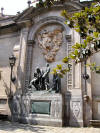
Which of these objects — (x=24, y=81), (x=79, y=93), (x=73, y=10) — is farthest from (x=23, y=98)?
(x=73, y=10)

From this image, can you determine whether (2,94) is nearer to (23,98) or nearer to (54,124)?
(23,98)

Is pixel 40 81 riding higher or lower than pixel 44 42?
lower

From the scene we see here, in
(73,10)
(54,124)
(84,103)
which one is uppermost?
(73,10)

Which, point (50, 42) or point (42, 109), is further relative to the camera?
point (50, 42)

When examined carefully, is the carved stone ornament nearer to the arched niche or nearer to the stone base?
the arched niche

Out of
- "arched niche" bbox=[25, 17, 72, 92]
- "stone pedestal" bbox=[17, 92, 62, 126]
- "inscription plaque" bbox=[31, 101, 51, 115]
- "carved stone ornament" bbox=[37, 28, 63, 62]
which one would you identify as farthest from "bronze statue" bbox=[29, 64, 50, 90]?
"carved stone ornament" bbox=[37, 28, 63, 62]

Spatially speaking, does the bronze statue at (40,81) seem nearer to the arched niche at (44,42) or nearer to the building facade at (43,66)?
the building facade at (43,66)

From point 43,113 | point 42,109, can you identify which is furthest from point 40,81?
point 43,113

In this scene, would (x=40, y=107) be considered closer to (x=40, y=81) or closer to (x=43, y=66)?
(x=40, y=81)

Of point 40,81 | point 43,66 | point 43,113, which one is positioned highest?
point 43,66

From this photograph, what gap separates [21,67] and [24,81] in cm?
97

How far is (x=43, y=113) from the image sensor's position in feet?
28.9

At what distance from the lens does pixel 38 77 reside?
980 centimetres

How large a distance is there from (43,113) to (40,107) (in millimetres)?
361
